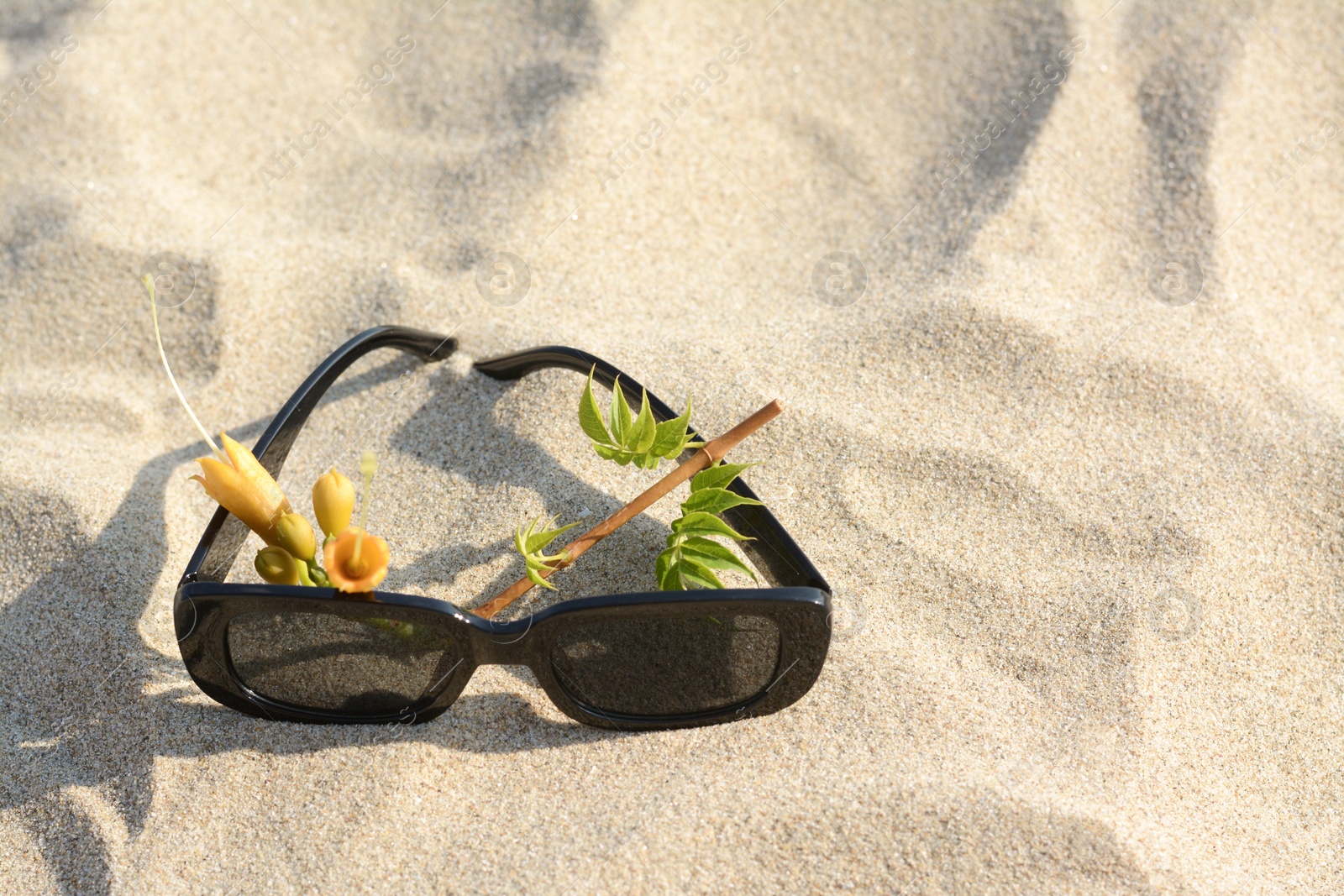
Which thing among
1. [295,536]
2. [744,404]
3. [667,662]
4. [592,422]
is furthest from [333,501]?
[744,404]

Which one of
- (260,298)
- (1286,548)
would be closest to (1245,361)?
(1286,548)

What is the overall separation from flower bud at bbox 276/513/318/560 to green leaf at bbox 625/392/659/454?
1.63 feet

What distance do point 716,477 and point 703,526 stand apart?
0.27 ft

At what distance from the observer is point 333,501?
4.26 ft

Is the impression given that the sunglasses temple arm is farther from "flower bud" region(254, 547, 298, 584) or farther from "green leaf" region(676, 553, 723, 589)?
"green leaf" region(676, 553, 723, 589)

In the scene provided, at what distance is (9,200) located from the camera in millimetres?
2369

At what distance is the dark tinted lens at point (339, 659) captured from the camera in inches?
53.9

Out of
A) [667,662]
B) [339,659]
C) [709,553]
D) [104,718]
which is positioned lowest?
[104,718]

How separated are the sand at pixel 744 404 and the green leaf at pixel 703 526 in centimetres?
24

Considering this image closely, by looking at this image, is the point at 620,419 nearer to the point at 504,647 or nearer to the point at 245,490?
the point at 504,647

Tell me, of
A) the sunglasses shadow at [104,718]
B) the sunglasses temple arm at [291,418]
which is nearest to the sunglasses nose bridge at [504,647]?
the sunglasses shadow at [104,718]

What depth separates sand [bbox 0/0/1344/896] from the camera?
1391 mm

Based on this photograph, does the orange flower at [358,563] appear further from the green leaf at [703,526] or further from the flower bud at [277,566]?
the green leaf at [703,526]

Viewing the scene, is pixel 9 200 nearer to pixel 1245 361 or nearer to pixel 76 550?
pixel 76 550
